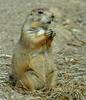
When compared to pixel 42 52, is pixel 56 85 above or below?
below

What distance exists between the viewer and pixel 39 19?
7.07 metres

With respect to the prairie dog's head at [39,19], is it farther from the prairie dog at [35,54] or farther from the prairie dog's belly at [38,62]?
the prairie dog's belly at [38,62]

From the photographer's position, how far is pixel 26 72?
715cm

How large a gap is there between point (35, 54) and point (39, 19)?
476mm

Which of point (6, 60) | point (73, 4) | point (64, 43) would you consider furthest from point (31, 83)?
point (73, 4)

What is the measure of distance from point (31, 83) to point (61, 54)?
7.77ft

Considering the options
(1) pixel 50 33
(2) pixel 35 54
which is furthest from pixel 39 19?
(2) pixel 35 54

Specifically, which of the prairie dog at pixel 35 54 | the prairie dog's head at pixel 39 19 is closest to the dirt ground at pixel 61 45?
the prairie dog at pixel 35 54

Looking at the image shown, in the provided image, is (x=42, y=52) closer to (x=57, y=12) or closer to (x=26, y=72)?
(x=26, y=72)

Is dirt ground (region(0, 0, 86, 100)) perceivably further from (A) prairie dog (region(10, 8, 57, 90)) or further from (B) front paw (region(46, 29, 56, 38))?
(B) front paw (region(46, 29, 56, 38))

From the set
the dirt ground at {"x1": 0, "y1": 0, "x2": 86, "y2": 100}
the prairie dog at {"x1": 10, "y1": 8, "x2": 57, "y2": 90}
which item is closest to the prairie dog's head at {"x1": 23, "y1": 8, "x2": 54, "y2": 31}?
the prairie dog at {"x1": 10, "y1": 8, "x2": 57, "y2": 90}

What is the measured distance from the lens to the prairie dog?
703cm

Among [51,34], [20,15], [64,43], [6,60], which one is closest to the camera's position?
[51,34]

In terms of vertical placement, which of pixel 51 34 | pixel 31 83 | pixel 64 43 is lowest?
pixel 64 43
